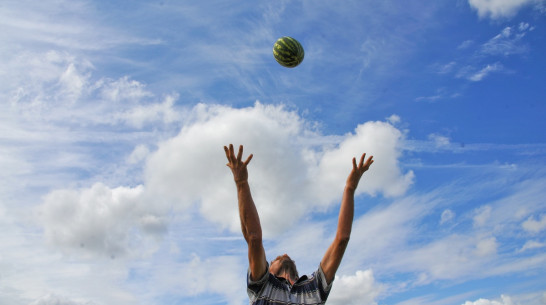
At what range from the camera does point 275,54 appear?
13930 millimetres

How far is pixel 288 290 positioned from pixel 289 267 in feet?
1.98

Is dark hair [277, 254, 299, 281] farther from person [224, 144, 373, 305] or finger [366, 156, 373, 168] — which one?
finger [366, 156, 373, 168]

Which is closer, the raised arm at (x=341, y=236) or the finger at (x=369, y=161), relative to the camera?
the raised arm at (x=341, y=236)

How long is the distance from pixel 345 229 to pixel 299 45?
30.5ft

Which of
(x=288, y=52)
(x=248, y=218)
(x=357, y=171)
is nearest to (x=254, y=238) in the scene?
(x=248, y=218)

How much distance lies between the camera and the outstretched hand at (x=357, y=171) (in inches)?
263

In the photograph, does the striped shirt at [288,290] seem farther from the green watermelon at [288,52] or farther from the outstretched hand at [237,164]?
the green watermelon at [288,52]

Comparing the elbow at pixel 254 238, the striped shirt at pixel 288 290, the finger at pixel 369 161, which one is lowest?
the striped shirt at pixel 288 290

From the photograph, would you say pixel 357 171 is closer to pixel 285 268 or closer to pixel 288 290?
pixel 285 268

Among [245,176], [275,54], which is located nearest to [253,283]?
[245,176]

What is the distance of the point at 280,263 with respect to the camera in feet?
21.7

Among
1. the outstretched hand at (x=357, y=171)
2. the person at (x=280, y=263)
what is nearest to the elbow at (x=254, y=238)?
the person at (x=280, y=263)

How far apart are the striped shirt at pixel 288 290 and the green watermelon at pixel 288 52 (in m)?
8.97

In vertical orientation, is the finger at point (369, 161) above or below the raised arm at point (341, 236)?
above
